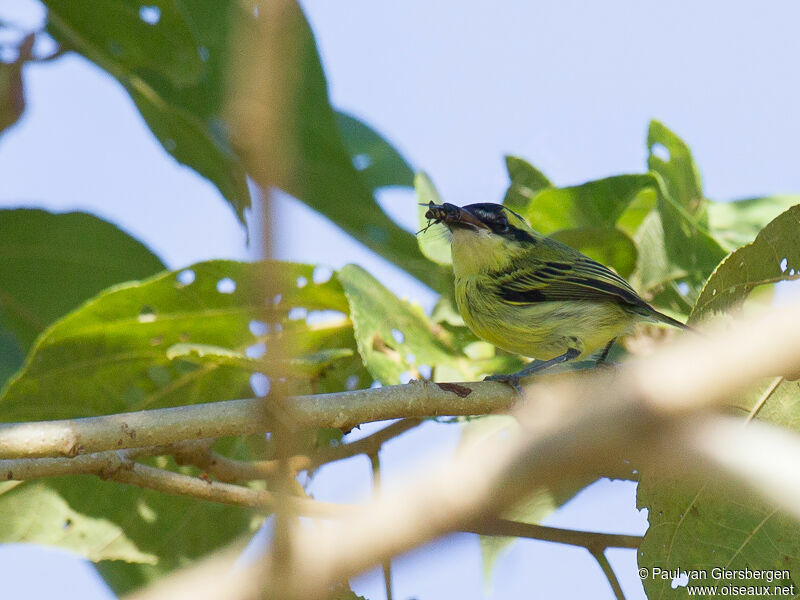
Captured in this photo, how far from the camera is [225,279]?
332 centimetres

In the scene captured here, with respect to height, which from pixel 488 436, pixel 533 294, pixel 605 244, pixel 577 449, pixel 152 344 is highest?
pixel 577 449

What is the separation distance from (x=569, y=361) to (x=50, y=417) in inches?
88.6

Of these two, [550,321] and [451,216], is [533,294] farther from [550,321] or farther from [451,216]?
[451,216]

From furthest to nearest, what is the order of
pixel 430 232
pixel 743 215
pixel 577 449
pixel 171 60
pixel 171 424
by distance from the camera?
1. pixel 430 232
2. pixel 743 215
3. pixel 171 60
4. pixel 171 424
5. pixel 577 449

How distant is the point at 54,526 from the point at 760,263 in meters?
2.60

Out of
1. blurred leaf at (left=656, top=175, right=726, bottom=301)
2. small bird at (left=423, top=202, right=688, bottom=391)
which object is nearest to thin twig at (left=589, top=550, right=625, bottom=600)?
small bird at (left=423, top=202, right=688, bottom=391)

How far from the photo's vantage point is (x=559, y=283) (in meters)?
4.50

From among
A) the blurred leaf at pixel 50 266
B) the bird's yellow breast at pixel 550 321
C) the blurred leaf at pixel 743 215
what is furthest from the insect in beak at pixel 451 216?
the blurred leaf at pixel 50 266

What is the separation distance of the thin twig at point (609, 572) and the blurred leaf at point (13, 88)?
10.6 feet

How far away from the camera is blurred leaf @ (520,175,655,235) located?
3645 mm

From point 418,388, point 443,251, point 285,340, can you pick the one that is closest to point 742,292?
point 418,388

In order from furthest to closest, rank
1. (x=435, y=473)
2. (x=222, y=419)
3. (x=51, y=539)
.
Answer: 1. (x=51, y=539)
2. (x=222, y=419)
3. (x=435, y=473)

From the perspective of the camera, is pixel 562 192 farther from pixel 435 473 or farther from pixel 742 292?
pixel 435 473

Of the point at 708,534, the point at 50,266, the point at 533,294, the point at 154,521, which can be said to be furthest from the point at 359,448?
the point at 50,266
